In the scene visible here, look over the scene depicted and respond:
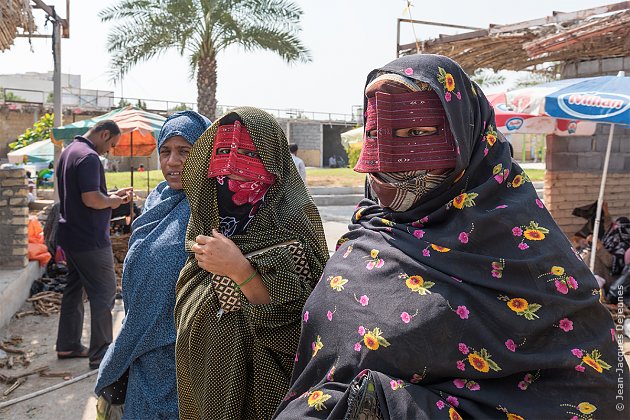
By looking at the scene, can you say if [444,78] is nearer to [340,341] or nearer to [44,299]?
[340,341]

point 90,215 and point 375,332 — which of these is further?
point 90,215

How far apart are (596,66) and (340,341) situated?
7.09m

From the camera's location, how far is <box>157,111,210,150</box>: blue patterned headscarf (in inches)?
89.7

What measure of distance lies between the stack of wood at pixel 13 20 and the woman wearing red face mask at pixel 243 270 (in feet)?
13.0

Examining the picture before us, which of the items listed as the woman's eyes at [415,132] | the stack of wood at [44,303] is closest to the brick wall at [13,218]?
the stack of wood at [44,303]

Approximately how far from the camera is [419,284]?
1.26 meters

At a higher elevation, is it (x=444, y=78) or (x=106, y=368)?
(x=444, y=78)

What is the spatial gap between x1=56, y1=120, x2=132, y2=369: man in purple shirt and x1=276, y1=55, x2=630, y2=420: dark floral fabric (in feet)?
10.2

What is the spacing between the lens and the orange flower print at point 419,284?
124cm

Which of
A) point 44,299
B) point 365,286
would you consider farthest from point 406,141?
point 44,299

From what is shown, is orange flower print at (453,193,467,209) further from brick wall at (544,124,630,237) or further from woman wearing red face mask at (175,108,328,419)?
brick wall at (544,124,630,237)

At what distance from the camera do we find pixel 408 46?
8266mm

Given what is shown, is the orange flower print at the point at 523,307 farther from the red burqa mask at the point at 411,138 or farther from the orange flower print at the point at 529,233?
the red burqa mask at the point at 411,138

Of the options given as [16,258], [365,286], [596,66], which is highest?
[596,66]
